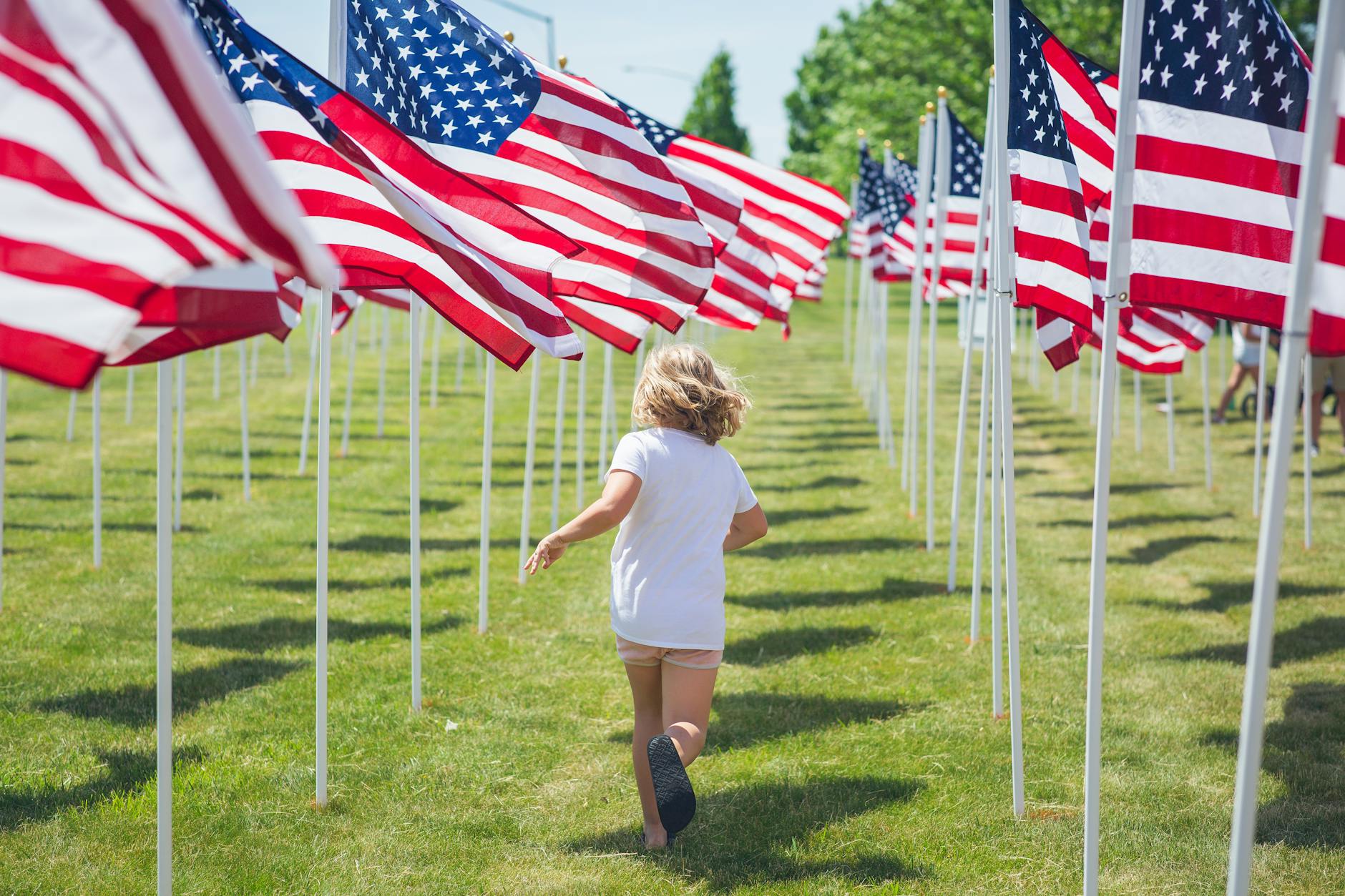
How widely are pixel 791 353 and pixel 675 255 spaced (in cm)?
2933

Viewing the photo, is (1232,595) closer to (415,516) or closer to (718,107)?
(415,516)

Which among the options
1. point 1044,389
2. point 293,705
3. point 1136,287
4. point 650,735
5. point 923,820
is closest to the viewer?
point 1136,287

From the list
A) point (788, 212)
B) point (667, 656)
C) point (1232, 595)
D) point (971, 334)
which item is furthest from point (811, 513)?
point (667, 656)

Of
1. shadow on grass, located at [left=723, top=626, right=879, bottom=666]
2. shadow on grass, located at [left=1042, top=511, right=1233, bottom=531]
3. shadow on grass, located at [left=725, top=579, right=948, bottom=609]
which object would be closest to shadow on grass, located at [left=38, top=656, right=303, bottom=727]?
shadow on grass, located at [left=723, top=626, right=879, bottom=666]

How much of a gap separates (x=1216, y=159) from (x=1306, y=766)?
3254 millimetres

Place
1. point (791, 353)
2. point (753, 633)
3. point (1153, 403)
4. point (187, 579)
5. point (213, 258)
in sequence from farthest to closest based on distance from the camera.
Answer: point (791, 353)
point (1153, 403)
point (187, 579)
point (753, 633)
point (213, 258)

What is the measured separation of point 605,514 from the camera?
4.54 m

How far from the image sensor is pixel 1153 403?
2353cm

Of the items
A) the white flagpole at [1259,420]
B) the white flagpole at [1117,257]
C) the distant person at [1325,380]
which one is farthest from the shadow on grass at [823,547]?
the distant person at [1325,380]

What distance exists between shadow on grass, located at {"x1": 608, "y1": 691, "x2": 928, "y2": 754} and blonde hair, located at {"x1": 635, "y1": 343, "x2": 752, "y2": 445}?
216cm

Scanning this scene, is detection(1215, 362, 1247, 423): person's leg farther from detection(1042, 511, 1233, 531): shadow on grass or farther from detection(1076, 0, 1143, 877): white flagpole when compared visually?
detection(1076, 0, 1143, 877): white flagpole

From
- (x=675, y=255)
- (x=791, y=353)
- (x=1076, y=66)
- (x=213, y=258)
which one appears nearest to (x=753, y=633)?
(x=675, y=255)

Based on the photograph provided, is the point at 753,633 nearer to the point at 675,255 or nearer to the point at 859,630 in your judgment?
the point at 859,630

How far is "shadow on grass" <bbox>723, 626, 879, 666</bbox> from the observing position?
779 centimetres
